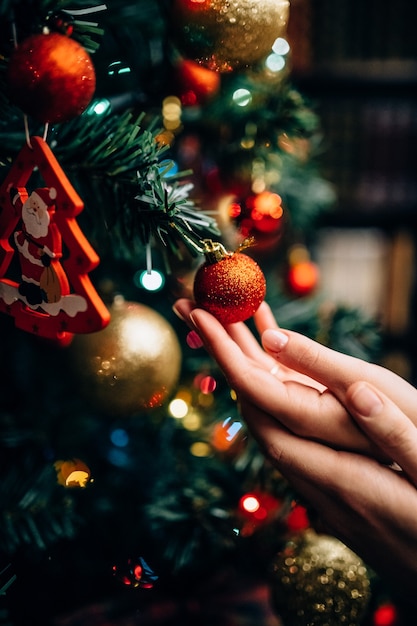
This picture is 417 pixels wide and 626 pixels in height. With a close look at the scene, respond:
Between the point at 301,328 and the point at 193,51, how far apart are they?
42 centimetres

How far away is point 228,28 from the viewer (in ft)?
1.30

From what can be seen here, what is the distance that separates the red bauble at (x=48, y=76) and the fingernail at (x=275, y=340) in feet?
0.72

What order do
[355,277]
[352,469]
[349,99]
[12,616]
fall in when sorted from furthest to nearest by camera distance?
[355,277] → [349,99] → [12,616] → [352,469]

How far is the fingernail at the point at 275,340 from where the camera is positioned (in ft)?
1.33

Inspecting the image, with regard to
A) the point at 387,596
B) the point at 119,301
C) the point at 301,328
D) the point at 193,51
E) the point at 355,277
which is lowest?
the point at 355,277

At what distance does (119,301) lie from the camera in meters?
0.56

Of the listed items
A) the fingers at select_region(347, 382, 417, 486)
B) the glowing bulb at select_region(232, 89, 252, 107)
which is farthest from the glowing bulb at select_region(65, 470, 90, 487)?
the glowing bulb at select_region(232, 89, 252, 107)

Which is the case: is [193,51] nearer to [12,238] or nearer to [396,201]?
[12,238]

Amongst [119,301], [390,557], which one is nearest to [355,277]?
[119,301]

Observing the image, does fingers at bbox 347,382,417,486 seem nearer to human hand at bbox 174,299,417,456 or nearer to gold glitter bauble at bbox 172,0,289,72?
human hand at bbox 174,299,417,456

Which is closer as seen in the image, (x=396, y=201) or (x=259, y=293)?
(x=259, y=293)

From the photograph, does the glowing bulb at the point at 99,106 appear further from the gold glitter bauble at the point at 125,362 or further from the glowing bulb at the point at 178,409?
the glowing bulb at the point at 178,409

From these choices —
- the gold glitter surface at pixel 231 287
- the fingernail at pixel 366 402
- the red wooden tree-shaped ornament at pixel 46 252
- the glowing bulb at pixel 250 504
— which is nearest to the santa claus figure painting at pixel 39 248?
the red wooden tree-shaped ornament at pixel 46 252

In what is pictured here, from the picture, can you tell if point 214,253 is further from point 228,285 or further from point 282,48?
point 282,48
